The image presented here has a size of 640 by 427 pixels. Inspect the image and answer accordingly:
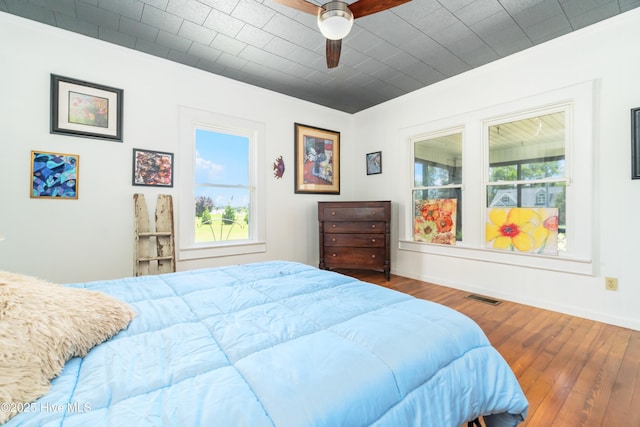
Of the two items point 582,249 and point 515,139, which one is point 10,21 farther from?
point 582,249

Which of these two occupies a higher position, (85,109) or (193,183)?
(85,109)

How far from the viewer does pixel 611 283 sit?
2412mm

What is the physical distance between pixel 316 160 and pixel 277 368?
3730 mm

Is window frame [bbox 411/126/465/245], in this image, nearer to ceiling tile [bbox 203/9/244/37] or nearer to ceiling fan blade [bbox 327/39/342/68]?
ceiling fan blade [bbox 327/39/342/68]

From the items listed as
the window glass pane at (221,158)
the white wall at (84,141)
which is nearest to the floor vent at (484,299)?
the white wall at (84,141)

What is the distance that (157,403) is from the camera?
0.62 m

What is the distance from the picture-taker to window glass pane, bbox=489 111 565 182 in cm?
276

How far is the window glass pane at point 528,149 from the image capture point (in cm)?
276

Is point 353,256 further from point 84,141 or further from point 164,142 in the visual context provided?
point 84,141

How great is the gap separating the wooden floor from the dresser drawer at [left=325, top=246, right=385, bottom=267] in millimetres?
1099

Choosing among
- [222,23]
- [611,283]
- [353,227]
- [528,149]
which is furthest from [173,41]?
[611,283]

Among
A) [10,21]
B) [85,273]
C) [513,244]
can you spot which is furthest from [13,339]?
[513,244]

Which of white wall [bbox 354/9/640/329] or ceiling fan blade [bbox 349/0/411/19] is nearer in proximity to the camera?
ceiling fan blade [bbox 349/0/411/19]

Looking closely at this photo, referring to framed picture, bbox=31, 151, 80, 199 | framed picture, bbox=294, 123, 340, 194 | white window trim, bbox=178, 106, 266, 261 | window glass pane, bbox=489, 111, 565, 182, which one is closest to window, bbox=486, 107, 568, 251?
window glass pane, bbox=489, 111, 565, 182
